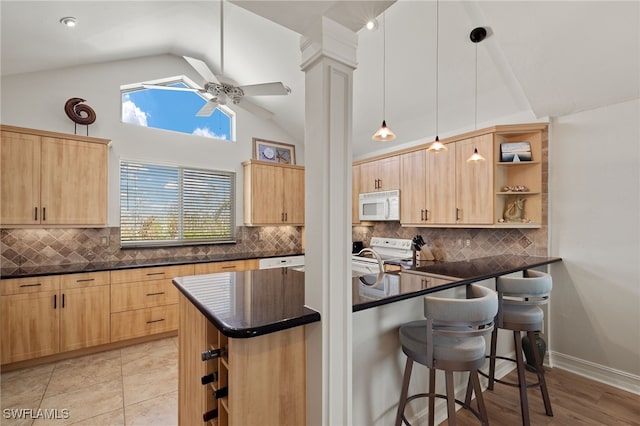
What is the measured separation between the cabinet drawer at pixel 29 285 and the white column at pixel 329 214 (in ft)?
10.5

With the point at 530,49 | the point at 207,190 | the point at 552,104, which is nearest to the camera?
the point at 530,49

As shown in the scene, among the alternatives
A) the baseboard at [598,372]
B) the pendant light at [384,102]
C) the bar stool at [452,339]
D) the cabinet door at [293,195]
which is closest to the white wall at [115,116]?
the cabinet door at [293,195]

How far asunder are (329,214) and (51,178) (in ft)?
11.7

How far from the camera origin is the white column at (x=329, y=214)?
123cm

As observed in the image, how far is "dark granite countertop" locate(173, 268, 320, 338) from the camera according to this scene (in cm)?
117

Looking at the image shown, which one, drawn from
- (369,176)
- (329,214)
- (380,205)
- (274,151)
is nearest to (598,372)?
(380,205)

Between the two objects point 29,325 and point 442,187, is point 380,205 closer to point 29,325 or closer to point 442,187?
point 442,187

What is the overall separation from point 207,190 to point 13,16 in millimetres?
2695

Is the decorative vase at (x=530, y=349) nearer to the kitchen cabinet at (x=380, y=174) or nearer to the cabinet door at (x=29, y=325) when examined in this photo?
the kitchen cabinet at (x=380, y=174)

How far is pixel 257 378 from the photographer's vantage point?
3.86 feet

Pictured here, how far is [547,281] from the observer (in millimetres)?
2092

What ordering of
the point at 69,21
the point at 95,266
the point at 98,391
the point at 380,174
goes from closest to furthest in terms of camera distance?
the point at 98,391 → the point at 69,21 → the point at 95,266 → the point at 380,174

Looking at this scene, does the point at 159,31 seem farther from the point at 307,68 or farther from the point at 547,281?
the point at 547,281

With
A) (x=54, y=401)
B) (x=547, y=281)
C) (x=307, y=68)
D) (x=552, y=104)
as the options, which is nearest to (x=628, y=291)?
(x=547, y=281)
